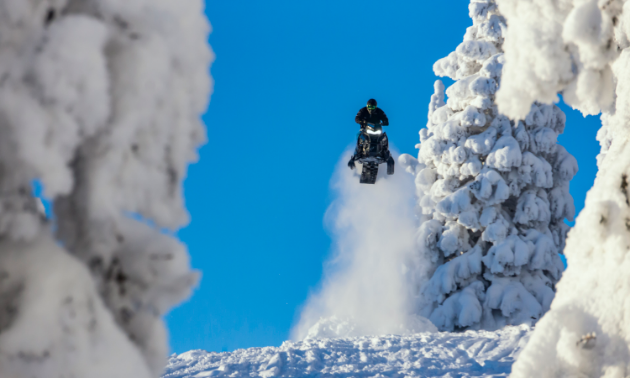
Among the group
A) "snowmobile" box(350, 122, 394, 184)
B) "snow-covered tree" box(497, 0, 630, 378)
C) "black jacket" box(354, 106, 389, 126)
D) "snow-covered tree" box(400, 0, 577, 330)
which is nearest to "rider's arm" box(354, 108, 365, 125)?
"black jacket" box(354, 106, 389, 126)

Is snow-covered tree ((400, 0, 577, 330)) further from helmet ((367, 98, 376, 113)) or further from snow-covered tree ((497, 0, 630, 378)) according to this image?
snow-covered tree ((497, 0, 630, 378))

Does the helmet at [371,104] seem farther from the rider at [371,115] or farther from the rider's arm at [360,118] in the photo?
the rider's arm at [360,118]

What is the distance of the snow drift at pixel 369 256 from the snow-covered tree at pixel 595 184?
12.7 meters

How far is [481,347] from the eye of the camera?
338 inches

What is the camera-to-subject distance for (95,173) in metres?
1.67

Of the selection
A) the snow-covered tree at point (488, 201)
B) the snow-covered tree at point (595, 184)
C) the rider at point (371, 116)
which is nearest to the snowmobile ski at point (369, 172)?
the rider at point (371, 116)

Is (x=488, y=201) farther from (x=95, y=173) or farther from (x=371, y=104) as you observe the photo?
(x=95, y=173)

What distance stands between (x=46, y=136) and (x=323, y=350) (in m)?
7.68

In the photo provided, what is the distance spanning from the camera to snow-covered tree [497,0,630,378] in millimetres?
2828

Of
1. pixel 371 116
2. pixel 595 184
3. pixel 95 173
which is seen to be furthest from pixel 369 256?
pixel 95 173

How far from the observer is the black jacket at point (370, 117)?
12.3m

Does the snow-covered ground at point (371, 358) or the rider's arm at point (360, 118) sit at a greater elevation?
the rider's arm at point (360, 118)

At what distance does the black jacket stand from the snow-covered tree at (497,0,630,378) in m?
8.56

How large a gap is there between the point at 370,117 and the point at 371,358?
615 cm
